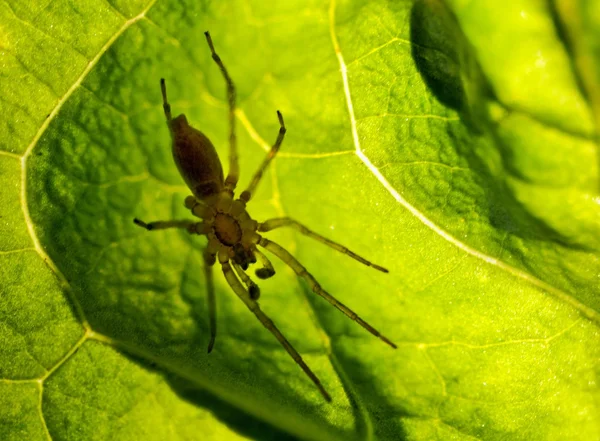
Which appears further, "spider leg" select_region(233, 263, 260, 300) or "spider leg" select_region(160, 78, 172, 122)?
"spider leg" select_region(233, 263, 260, 300)

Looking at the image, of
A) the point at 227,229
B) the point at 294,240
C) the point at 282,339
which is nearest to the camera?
the point at 282,339

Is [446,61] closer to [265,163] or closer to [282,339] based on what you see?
[265,163]

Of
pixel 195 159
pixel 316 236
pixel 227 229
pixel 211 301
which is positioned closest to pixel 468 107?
pixel 316 236

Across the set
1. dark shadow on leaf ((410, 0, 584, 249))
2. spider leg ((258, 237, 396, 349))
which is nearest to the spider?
spider leg ((258, 237, 396, 349))

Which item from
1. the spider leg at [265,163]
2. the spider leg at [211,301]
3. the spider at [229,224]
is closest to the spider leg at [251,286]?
the spider at [229,224]

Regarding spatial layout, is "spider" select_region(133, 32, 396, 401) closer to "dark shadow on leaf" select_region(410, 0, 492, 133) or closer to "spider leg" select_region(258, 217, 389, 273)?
"spider leg" select_region(258, 217, 389, 273)

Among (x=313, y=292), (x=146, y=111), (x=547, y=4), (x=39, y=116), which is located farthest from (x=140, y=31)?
(x=547, y=4)

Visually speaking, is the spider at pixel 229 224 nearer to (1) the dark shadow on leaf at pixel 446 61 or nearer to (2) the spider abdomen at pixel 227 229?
(2) the spider abdomen at pixel 227 229
